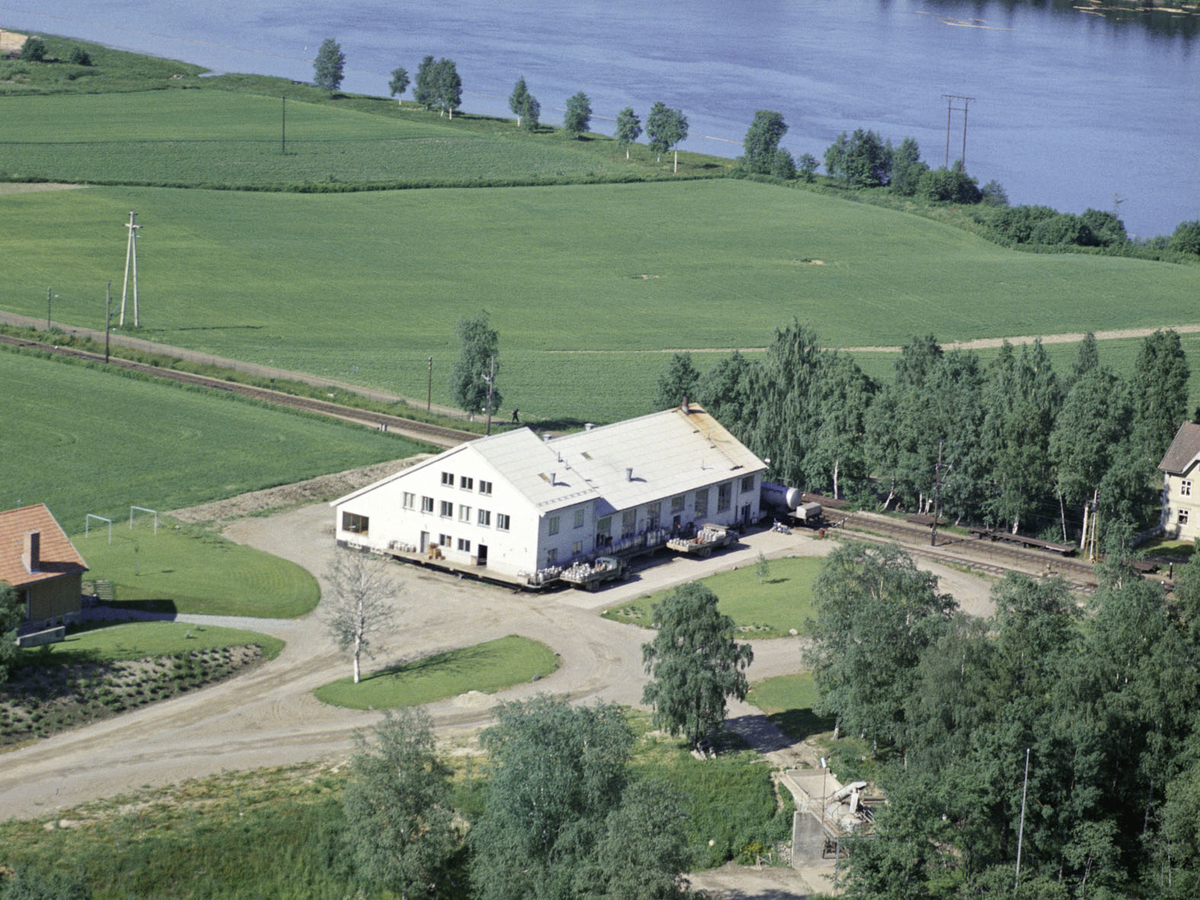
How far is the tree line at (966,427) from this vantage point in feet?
260

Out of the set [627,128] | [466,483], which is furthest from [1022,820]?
[627,128]

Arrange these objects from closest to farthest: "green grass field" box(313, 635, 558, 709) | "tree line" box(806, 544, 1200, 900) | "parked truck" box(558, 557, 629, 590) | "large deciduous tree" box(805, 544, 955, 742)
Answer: "tree line" box(806, 544, 1200, 900) → "large deciduous tree" box(805, 544, 955, 742) → "green grass field" box(313, 635, 558, 709) → "parked truck" box(558, 557, 629, 590)

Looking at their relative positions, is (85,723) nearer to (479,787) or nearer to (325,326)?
(479,787)

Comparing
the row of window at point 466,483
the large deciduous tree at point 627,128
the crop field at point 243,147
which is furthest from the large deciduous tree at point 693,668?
the large deciduous tree at point 627,128

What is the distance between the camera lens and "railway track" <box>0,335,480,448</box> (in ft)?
308

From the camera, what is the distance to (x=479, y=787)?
4834cm

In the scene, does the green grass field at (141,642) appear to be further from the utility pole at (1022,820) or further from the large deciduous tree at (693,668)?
the utility pole at (1022,820)

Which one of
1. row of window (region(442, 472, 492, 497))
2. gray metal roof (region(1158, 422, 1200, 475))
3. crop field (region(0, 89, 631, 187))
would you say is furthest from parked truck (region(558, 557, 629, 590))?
crop field (region(0, 89, 631, 187))

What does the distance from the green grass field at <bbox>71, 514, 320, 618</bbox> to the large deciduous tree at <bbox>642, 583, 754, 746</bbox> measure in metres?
19.6

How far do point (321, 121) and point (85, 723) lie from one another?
149 metres

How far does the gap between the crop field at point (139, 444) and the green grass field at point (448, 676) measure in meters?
22.2

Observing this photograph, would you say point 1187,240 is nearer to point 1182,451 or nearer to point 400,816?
point 1182,451

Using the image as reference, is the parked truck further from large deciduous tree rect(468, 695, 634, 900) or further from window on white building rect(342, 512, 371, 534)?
large deciduous tree rect(468, 695, 634, 900)

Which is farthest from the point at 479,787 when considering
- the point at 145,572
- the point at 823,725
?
the point at 145,572
